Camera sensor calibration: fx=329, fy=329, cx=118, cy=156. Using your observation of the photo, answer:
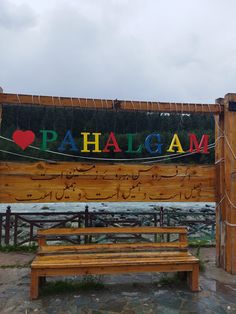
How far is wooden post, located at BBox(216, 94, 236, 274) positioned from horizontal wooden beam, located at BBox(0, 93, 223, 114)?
0.27 m

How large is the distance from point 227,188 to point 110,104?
8.36ft

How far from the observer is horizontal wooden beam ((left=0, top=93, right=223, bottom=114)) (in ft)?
18.0

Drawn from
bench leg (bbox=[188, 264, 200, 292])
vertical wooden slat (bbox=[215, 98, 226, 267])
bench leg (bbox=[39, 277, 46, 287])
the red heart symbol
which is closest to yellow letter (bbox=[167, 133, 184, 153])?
vertical wooden slat (bbox=[215, 98, 226, 267])

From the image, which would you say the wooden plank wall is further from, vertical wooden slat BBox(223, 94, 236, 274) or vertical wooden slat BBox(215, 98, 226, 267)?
vertical wooden slat BBox(223, 94, 236, 274)

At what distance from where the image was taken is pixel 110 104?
5.74 m

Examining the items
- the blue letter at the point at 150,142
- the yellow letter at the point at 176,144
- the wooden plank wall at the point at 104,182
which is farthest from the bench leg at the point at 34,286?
the yellow letter at the point at 176,144

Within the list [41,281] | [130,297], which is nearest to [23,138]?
[41,281]

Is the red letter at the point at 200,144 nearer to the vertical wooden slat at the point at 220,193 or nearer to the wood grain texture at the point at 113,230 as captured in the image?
the vertical wooden slat at the point at 220,193

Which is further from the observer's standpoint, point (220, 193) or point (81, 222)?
point (81, 222)

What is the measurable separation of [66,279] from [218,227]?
2833 mm

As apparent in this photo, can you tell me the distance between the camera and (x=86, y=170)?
5.71m

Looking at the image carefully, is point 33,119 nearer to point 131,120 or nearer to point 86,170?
point 86,170

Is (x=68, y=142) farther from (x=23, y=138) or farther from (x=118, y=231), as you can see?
(x=118, y=231)

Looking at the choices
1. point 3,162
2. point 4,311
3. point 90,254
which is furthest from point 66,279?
point 3,162
